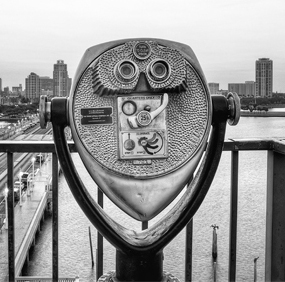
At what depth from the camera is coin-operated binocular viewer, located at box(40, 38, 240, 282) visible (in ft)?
3.84

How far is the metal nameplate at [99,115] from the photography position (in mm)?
1168

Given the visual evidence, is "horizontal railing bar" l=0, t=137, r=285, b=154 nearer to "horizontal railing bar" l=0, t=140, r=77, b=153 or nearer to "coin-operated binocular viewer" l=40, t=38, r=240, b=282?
"horizontal railing bar" l=0, t=140, r=77, b=153

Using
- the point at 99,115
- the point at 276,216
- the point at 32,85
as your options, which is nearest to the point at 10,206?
the point at 99,115

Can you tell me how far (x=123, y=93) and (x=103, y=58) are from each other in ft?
0.36

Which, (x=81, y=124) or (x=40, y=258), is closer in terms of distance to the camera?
(x=81, y=124)

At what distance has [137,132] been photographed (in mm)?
Answer: 1169

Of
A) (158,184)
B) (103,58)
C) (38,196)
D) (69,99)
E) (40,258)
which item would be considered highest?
(103,58)

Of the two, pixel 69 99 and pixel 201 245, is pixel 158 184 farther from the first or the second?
pixel 201 245

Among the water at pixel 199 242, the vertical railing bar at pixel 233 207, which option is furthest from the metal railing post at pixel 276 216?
the water at pixel 199 242

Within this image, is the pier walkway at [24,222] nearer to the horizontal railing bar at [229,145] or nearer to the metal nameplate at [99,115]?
the horizontal railing bar at [229,145]

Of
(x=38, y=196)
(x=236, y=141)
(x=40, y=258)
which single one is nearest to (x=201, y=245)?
(x=40, y=258)

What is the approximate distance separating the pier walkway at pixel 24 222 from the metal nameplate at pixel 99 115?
33.6 feet

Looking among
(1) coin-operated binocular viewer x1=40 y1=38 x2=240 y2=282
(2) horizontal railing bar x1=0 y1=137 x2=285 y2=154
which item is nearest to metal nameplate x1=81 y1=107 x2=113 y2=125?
(1) coin-operated binocular viewer x1=40 y1=38 x2=240 y2=282

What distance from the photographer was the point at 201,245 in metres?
16.3
